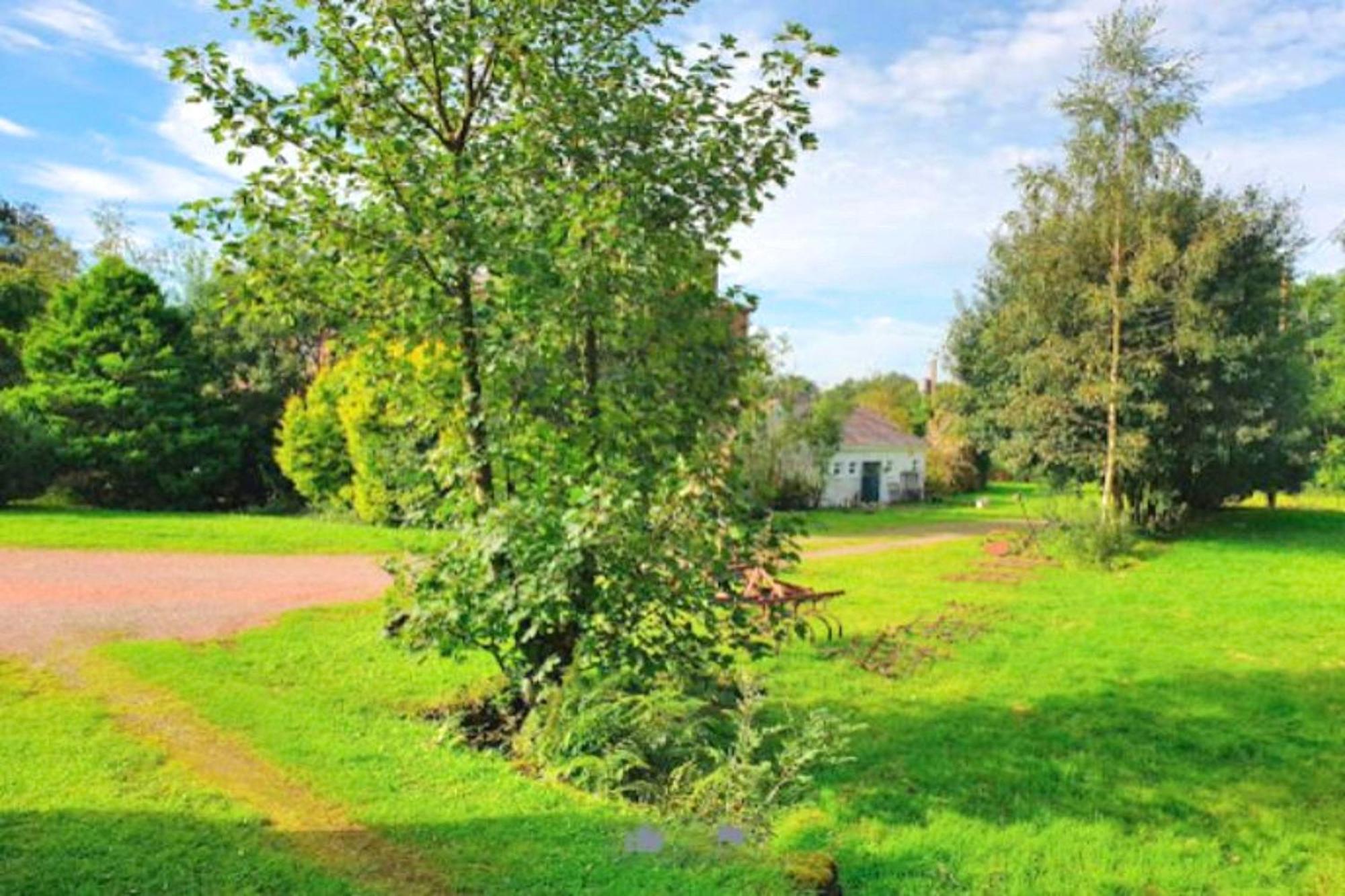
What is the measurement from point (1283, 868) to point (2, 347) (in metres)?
31.5

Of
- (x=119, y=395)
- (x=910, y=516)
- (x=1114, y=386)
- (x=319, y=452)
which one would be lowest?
(x=910, y=516)

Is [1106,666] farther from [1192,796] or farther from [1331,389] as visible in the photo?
[1331,389]

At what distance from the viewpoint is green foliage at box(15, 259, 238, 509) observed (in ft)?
75.7

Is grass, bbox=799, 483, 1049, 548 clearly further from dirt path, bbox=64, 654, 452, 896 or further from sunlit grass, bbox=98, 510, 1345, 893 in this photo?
dirt path, bbox=64, 654, 452, 896

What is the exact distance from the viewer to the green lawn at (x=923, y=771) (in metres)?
5.04

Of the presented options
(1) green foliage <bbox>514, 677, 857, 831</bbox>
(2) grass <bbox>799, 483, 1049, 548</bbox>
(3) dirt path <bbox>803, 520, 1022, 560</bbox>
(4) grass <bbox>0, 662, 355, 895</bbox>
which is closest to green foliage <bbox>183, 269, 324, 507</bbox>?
(3) dirt path <bbox>803, 520, 1022, 560</bbox>

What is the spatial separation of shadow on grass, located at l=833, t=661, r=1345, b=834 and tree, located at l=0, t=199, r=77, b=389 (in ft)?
88.8

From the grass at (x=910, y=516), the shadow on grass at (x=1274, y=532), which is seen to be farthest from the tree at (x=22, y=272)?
the shadow on grass at (x=1274, y=532)

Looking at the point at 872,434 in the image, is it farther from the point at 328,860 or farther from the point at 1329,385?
the point at 328,860

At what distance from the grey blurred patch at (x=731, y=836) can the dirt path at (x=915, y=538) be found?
1513 centimetres

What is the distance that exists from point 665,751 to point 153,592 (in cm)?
911

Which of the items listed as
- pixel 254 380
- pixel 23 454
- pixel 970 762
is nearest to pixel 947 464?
pixel 254 380

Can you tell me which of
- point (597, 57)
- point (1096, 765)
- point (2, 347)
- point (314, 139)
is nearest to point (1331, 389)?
point (1096, 765)

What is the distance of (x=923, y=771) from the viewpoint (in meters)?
7.16
